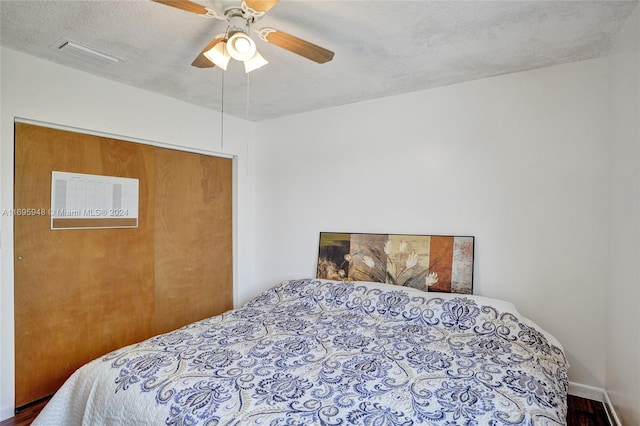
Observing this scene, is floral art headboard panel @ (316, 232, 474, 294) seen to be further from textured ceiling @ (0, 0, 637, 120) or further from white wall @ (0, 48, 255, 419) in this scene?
textured ceiling @ (0, 0, 637, 120)

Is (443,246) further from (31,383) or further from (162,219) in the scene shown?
(31,383)

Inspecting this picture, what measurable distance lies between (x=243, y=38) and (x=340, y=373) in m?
1.55

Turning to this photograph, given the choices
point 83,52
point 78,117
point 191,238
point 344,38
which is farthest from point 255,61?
point 191,238

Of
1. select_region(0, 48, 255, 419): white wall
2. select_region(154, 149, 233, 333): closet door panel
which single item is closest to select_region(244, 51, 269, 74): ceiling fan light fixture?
select_region(0, 48, 255, 419): white wall

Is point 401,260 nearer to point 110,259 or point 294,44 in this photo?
point 294,44

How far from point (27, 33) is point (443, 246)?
9.88 feet

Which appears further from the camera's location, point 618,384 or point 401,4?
point 618,384

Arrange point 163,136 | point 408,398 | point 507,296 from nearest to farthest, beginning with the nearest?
point 408,398 → point 507,296 → point 163,136

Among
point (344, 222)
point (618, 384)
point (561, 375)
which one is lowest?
point (618, 384)

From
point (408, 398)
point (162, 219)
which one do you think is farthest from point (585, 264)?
point (162, 219)

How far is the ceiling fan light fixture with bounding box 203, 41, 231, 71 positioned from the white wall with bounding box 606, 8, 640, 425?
1.98m

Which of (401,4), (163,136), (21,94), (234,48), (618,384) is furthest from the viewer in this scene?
(163,136)

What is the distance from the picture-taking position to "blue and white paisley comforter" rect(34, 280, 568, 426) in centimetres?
132

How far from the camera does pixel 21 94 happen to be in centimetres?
226
